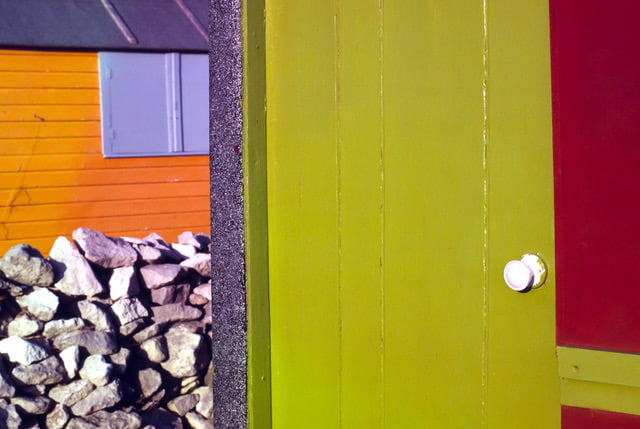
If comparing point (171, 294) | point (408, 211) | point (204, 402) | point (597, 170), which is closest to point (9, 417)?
point (204, 402)

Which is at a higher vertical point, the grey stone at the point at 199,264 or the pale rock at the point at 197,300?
the grey stone at the point at 199,264

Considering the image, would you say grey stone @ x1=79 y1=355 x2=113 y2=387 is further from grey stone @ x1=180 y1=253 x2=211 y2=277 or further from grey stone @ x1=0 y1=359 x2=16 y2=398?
grey stone @ x1=180 y1=253 x2=211 y2=277

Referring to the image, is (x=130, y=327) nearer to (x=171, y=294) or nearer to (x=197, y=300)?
(x=171, y=294)

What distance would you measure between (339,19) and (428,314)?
889 millimetres

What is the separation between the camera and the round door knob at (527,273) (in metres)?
1.76

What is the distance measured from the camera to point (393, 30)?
2039mm

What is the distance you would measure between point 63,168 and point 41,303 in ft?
12.8

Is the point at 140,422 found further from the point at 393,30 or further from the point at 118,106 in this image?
the point at 118,106

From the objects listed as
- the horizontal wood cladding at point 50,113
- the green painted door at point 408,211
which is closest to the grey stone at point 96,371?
the green painted door at point 408,211

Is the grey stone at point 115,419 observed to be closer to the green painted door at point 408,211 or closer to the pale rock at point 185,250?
the pale rock at point 185,250

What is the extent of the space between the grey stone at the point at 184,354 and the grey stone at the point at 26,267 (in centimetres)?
82

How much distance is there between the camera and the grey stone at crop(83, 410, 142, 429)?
4.10 metres

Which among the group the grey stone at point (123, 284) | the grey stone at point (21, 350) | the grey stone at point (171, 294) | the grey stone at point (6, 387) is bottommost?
the grey stone at point (6, 387)

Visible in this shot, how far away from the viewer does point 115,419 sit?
4.15 metres
